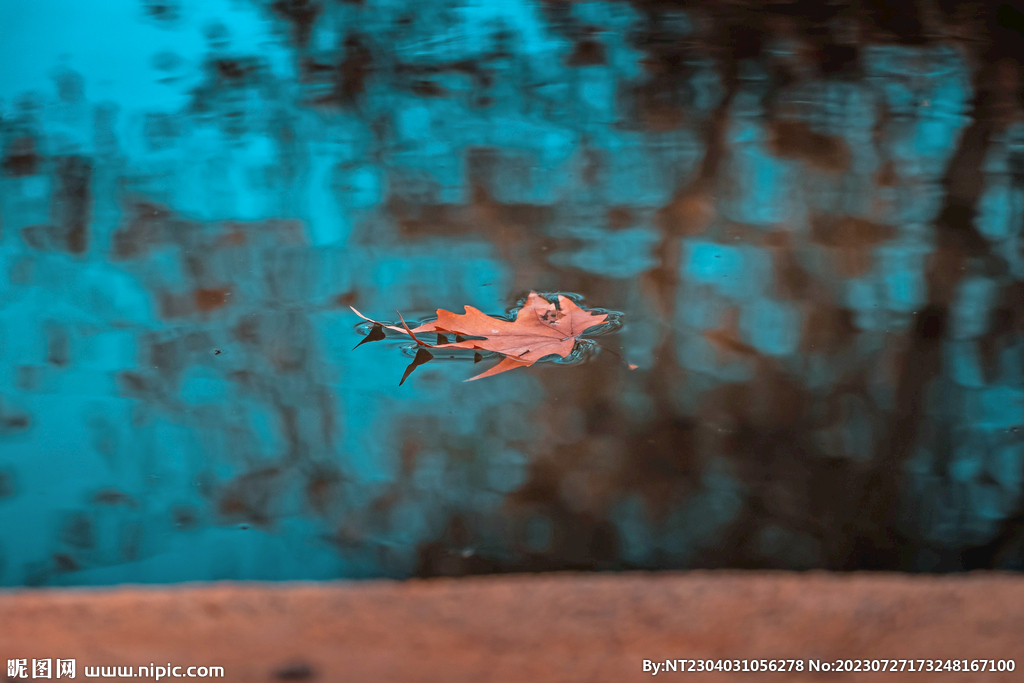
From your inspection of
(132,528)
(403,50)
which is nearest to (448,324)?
(132,528)

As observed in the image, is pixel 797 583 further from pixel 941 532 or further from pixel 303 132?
pixel 303 132

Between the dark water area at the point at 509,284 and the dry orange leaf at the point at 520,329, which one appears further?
the dry orange leaf at the point at 520,329

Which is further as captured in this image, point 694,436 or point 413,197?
point 413,197

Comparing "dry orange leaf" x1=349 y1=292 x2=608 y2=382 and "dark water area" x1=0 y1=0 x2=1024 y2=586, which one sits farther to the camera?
"dry orange leaf" x1=349 y1=292 x2=608 y2=382
